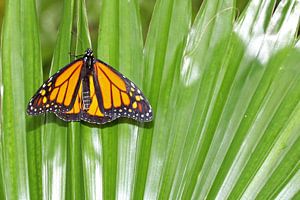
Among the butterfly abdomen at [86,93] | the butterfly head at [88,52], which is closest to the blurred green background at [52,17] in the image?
the butterfly abdomen at [86,93]

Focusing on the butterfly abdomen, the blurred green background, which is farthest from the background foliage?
the blurred green background

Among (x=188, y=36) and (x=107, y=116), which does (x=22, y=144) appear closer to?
(x=107, y=116)

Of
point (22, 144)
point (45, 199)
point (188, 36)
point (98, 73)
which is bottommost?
point (45, 199)

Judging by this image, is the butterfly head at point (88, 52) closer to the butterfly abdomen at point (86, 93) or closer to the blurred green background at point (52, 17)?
the butterfly abdomen at point (86, 93)

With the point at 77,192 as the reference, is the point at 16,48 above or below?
above

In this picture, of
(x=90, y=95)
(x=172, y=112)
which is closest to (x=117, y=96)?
(x=90, y=95)

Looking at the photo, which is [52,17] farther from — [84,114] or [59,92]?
[84,114]

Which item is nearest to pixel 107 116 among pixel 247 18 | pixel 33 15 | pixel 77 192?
pixel 77 192

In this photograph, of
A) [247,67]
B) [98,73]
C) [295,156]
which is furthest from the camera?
[98,73]
